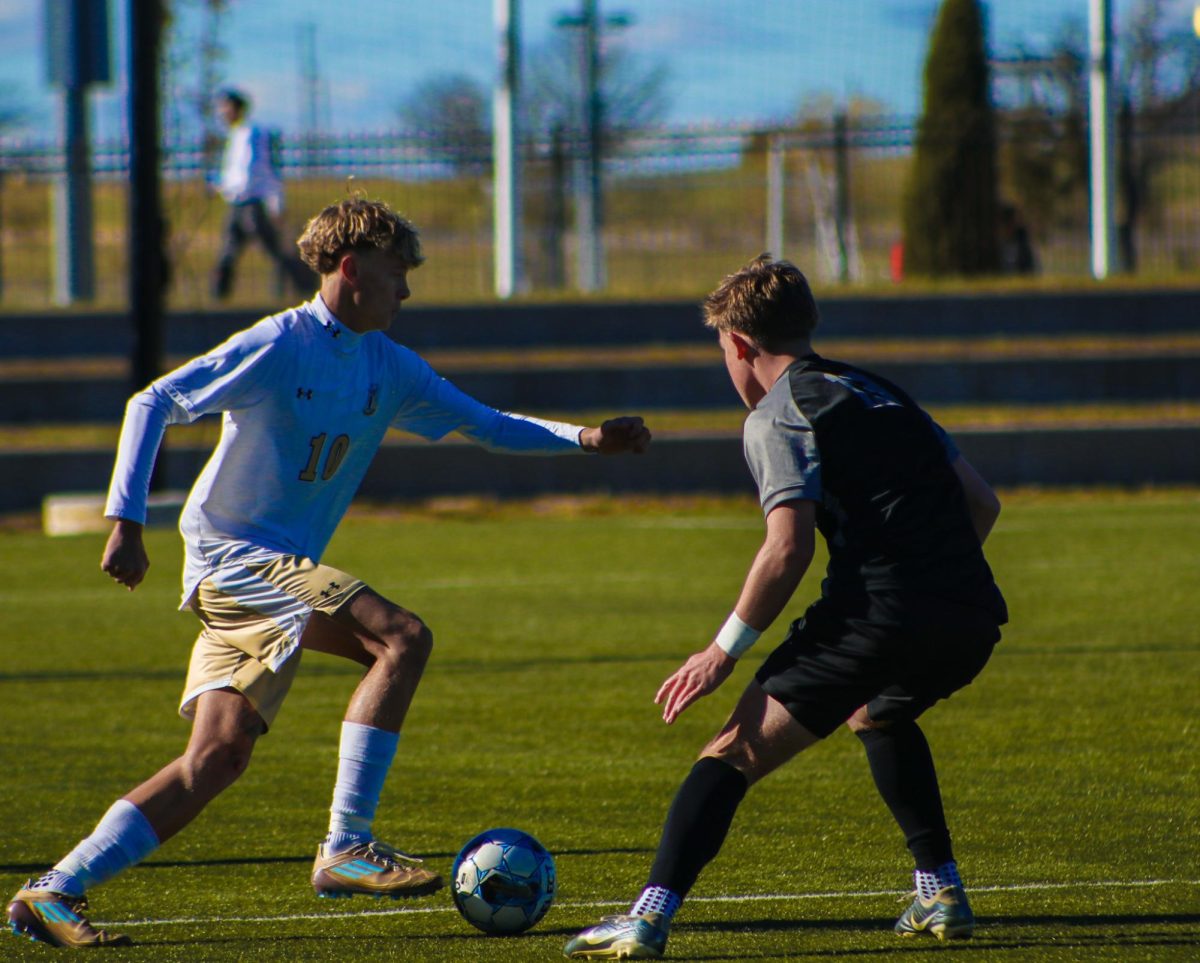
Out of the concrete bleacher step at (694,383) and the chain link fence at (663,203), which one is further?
the chain link fence at (663,203)

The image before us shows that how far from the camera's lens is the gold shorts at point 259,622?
4.70 meters

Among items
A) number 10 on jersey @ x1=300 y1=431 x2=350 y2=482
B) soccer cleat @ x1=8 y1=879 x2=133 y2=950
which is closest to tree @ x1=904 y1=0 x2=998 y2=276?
number 10 on jersey @ x1=300 y1=431 x2=350 y2=482

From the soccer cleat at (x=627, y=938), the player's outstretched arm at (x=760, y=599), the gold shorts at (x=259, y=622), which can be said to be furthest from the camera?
the gold shorts at (x=259, y=622)

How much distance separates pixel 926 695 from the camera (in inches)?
175

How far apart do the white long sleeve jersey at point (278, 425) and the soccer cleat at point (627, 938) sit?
134 centimetres

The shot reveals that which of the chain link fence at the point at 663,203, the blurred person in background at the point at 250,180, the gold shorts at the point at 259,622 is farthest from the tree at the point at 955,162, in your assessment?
the gold shorts at the point at 259,622

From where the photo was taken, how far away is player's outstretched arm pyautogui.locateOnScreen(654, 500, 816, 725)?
4.07 m

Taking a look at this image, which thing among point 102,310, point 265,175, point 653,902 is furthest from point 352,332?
point 102,310

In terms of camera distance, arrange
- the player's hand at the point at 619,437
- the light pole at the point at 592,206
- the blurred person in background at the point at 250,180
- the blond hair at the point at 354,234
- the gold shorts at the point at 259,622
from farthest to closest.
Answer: the light pole at the point at 592,206 → the blurred person in background at the point at 250,180 → the player's hand at the point at 619,437 → the blond hair at the point at 354,234 → the gold shorts at the point at 259,622

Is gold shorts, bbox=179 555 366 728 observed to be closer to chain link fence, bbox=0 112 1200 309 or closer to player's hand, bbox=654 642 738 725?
player's hand, bbox=654 642 738 725

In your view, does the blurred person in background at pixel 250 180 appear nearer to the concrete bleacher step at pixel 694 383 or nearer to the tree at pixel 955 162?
the concrete bleacher step at pixel 694 383

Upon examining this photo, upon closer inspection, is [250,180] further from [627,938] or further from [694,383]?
[627,938]

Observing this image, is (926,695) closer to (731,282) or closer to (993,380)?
(731,282)

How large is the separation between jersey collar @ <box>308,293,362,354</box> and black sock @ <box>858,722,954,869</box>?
68.2 inches
